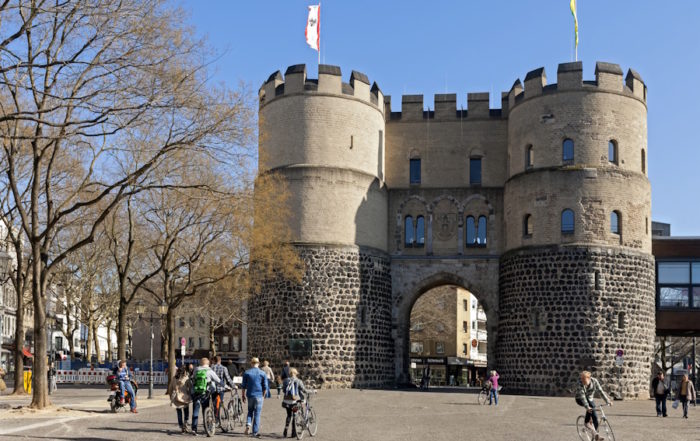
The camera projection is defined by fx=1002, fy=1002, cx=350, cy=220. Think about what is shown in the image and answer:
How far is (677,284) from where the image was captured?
158ft

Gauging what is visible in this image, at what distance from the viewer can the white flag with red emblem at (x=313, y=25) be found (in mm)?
48244

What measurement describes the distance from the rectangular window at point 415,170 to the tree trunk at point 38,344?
85.1ft

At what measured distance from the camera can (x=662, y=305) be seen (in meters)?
48.6

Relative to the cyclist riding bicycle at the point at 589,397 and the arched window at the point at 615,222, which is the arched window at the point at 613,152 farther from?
the cyclist riding bicycle at the point at 589,397

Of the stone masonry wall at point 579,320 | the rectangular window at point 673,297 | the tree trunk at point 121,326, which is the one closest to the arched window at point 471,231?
the stone masonry wall at point 579,320

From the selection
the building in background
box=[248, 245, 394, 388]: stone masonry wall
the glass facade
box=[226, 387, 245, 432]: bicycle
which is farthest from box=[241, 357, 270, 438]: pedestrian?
the building in background

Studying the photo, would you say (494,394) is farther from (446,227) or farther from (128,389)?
(446,227)

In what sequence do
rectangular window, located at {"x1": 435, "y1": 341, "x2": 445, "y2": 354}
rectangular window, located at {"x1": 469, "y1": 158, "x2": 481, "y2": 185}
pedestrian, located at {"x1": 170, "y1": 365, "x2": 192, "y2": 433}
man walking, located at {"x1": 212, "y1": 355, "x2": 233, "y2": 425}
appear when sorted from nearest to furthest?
pedestrian, located at {"x1": 170, "y1": 365, "x2": 192, "y2": 433}
man walking, located at {"x1": 212, "y1": 355, "x2": 233, "y2": 425}
rectangular window, located at {"x1": 469, "y1": 158, "x2": 481, "y2": 185}
rectangular window, located at {"x1": 435, "y1": 341, "x2": 445, "y2": 354}

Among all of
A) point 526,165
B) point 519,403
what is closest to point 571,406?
point 519,403

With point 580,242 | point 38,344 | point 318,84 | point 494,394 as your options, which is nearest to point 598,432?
point 38,344

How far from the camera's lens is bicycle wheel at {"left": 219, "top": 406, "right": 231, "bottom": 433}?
2264 cm

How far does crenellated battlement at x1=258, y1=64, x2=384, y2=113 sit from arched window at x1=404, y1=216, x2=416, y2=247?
20.8 ft

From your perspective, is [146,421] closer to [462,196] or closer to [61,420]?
[61,420]

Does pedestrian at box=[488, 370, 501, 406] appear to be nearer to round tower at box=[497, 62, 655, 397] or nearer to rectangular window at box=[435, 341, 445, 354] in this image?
round tower at box=[497, 62, 655, 397]
